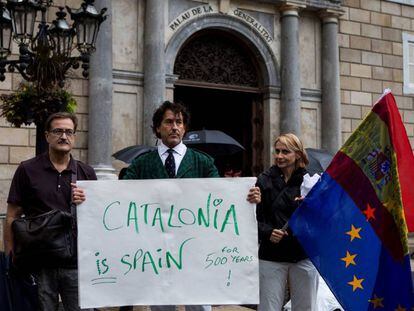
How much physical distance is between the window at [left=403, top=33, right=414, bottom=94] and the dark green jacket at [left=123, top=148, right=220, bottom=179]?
1175 centimetres

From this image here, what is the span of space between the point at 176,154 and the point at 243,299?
1.11m

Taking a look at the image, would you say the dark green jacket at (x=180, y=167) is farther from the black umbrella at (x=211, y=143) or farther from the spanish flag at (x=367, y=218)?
the black umbrella at (x=211, y=143)

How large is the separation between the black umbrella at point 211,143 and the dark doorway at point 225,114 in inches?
122

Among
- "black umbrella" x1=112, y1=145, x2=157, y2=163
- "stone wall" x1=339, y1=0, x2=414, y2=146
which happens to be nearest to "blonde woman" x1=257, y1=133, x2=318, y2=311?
"black umbrella" x1=112, y1=145, x2=157, y2=163

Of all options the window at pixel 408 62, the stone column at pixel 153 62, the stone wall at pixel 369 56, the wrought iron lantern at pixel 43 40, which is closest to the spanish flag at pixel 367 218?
the wrought iron lantern at pixel 43 40

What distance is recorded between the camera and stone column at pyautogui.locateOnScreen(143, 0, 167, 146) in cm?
1188

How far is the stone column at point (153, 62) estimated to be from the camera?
39.0 ft

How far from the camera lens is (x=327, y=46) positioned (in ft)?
46.3

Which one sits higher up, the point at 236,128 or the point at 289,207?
the point at 236,128

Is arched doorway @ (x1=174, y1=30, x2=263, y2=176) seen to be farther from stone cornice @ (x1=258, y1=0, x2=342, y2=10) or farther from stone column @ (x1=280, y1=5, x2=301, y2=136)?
stone cornice @ (x1=258, y1=0, x2=342, y2=10)

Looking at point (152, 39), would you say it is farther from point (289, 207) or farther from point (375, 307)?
point (375, 307)

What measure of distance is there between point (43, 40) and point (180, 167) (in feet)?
14.6

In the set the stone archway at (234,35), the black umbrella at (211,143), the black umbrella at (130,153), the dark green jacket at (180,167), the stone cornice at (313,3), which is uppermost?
the stone cornice at (313,3)

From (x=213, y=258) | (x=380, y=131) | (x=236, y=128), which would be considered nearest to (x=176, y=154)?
(x=213, y=258)
